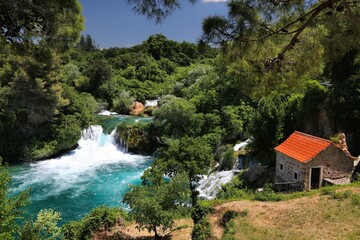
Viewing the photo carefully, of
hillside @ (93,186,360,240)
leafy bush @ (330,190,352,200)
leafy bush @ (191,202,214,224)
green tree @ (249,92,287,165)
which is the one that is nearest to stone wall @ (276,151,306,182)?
green tree @ (249,92,287,165)

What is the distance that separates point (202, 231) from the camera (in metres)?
12.9

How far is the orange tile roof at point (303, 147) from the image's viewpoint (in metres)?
16.2

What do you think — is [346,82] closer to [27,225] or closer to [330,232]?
[330,232]

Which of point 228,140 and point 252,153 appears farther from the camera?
point 228,140

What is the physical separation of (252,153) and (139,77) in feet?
112

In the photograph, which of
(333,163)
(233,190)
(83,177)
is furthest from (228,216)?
(83,177)

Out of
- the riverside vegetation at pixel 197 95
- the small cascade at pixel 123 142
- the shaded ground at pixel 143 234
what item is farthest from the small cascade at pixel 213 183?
the small cascade at pixel 123 142

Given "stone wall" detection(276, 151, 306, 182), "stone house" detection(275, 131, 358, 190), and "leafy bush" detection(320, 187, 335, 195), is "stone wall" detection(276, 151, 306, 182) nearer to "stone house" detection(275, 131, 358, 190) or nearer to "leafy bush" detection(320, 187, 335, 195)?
"stone house" detection(275, 131, 358, 190)

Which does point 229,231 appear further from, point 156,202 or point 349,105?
point 349,105

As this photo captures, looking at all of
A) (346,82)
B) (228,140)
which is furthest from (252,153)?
(346,82)

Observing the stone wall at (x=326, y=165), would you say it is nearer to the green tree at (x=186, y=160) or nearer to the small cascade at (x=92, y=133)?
the green tree at (x=186, y=160)

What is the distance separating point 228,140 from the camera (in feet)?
84.8

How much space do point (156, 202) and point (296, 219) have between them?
5435mm

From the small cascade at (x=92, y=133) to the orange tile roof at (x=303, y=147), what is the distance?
1843 centimetres
